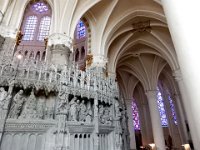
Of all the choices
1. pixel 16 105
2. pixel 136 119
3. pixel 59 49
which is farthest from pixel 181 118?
pixel 16 105

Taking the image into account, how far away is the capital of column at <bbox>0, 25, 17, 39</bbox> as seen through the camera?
7466 millimetres

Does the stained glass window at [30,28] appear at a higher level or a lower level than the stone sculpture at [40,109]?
higher

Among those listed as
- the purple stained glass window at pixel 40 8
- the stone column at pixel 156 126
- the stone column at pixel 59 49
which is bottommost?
the stone column at pixel 156 126

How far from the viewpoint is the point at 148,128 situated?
20078 millimetres

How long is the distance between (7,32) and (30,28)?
940 centimetres

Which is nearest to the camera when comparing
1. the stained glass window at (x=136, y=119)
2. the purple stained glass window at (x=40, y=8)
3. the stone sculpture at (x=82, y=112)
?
the stone sculpture at (x=82, y=112)

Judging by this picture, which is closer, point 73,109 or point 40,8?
point 73,109

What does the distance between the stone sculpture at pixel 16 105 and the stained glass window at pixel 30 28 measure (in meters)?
12.2

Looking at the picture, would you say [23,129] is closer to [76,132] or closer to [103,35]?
[76,132]

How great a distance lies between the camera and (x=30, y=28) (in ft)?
52.7

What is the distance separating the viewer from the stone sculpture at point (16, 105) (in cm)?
530

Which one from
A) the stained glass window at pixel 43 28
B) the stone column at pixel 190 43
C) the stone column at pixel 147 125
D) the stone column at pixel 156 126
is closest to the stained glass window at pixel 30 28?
the stained glass window at pixel 43 28

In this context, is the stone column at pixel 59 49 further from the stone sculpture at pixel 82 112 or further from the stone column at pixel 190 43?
the stone column at pixel 190 43

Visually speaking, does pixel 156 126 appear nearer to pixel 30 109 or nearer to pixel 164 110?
pixel 164 110
